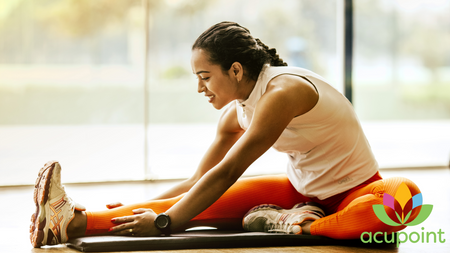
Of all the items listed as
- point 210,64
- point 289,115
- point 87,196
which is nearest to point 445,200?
point 289,115

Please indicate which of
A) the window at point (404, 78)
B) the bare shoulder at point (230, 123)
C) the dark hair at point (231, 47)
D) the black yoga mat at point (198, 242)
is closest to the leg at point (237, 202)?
the black yoga mat at point (198, 242)

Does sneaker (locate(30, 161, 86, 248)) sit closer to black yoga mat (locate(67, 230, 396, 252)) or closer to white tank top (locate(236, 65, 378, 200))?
black yoga mat (locate(67, 230, 396, 252))

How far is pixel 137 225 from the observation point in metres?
1.44

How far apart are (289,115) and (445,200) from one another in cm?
149

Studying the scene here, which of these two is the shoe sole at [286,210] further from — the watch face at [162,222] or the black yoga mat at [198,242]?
the watch face at [162,222]

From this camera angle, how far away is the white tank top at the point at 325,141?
4.65 feet

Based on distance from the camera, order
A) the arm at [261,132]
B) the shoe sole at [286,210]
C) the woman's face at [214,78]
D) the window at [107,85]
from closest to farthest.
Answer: the arm at [261,132] < the woman's face at [214,78] < the shoe sole at [286,210] < the window at [107,85]

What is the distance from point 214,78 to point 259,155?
31 centimetres

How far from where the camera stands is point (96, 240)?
1402mm

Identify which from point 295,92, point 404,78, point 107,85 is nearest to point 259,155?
point 295,92

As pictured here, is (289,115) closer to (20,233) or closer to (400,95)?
(20,233)

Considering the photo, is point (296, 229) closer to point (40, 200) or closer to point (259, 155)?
point (259, 155)

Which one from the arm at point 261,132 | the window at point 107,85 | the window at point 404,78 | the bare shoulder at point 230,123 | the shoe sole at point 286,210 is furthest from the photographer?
the window at point 404,78

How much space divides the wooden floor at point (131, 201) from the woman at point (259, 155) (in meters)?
0.10
